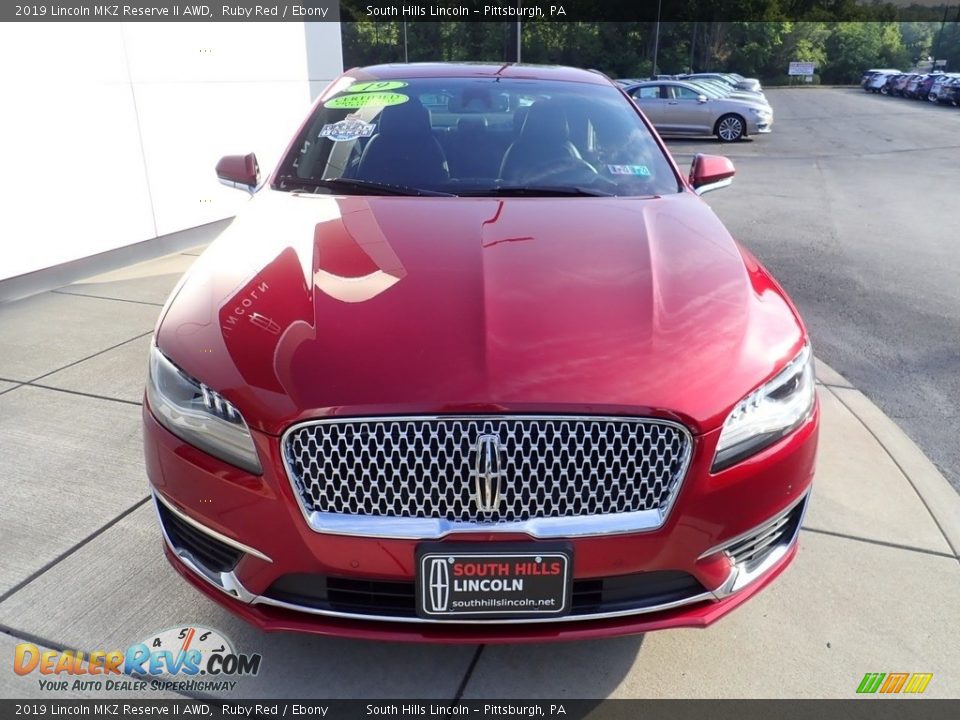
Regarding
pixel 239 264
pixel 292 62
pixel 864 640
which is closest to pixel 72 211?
pixel 292 62

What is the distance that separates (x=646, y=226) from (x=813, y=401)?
2.90 ft

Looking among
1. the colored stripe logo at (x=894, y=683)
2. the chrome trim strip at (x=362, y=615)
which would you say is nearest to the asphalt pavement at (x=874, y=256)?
the colored stripe logo at (x=894, y=683)

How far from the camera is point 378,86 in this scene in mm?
3678

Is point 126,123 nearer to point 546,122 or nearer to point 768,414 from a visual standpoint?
point 546,122

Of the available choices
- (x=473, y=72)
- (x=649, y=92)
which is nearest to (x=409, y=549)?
(x=473, y=72)

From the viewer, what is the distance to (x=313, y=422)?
179cm

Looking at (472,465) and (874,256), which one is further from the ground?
(472,465)

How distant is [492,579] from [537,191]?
1741 millimetres

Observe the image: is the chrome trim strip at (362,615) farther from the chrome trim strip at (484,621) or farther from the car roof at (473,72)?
the car roof at (473,72)

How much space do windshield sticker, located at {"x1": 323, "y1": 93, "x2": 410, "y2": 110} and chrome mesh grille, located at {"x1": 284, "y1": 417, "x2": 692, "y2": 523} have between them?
2.20 metres

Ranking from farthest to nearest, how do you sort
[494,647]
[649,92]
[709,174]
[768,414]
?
[649,92]
[709,174]
[494,647]
[768,414]

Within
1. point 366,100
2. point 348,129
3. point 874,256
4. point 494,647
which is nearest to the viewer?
point 494,647

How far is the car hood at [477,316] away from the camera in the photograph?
181 cm

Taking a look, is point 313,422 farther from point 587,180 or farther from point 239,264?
point 587,180
